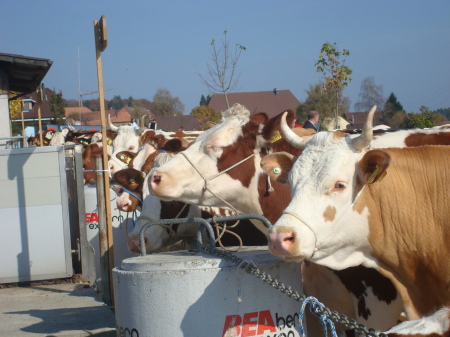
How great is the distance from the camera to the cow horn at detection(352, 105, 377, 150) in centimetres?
358

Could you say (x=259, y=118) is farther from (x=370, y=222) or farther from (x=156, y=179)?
(x=370, y=222)

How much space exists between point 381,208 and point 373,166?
1.01 ft

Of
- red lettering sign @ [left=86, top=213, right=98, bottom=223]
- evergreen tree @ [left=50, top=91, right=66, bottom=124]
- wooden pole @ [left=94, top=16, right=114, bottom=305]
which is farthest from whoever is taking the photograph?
evergreen tree @ [left=50, top=91, right=66, bottom=124]

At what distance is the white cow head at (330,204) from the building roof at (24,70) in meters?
10.3

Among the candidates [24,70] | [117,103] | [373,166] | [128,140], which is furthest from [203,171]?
[117,103]

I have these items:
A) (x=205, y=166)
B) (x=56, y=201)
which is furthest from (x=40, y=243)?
(x=205, y=166)

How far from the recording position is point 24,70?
15.0 m

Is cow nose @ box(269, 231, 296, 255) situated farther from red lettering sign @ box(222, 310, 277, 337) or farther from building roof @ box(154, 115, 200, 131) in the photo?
building roof @ box(154, 115, 200, 131)

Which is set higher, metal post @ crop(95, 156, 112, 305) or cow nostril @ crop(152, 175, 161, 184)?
cow nostril @ crop(152, 175, 161, 184)

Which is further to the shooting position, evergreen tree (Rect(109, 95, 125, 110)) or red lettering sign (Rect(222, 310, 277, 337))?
evergreen tree (Rect(109, 95, 125, 110))

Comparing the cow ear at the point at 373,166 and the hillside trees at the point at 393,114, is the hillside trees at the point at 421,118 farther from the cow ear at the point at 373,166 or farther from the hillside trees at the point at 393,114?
the cow ear at the point at 373,166

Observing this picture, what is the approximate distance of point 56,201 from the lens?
8.97m

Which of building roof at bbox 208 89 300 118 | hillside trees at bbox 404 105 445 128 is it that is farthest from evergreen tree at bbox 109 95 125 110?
hillside trees at bbox 404 105 445 128

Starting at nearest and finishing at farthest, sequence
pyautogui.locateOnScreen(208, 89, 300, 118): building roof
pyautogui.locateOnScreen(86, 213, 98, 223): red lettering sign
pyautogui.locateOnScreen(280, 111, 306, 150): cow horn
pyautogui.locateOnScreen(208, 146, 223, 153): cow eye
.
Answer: pyautogui.locateOnScreen(280, 111, 306, 150): cow horn
pyautogui.locateOnScreen(208, 146, 223, 153): cow eye
pyautogui.locateOnScreen(86, 213, 98, 223): red lettering sign
pyautogui.locateOnScreen(208, 89, 300, 118): building roof
